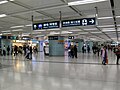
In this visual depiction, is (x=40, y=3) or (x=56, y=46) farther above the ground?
(x=40, y=3)

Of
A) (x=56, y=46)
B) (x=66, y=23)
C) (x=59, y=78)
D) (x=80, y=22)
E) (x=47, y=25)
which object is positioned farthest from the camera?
(x=56, y=46)

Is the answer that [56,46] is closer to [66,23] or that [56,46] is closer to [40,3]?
[66,23]

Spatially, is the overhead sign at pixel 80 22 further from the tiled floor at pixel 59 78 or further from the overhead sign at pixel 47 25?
the tiled floor at pixel 59 78

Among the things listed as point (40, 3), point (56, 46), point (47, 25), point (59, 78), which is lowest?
point (59, 78)

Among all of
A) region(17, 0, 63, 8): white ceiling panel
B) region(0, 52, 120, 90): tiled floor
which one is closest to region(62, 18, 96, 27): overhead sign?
region(17, 0, 63, 8): white ceiling panel

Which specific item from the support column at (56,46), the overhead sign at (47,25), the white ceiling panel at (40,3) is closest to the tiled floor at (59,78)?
the overhead sign at (47,25)

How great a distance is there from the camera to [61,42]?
24.5 metres

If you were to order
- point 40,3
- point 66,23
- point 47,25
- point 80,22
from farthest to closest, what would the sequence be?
point 47,25 < point 66,23 < point 80,22 < point 40,3

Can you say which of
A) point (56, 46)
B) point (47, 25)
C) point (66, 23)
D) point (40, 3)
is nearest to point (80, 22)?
point (66, 23)

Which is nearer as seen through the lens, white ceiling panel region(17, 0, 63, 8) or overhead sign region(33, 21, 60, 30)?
white ceiling panel region(17, 0, 63, 8)

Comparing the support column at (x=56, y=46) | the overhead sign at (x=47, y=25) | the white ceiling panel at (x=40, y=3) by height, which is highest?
the white ceiling panel at (x=40, y=3)

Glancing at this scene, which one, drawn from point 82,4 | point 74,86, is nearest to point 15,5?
point 82,4

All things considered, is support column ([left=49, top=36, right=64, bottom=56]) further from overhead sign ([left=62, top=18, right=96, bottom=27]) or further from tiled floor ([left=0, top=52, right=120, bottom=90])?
overhead sign ([left=62, top=18, right=96, bottom=27])

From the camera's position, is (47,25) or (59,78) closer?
(59,78)
